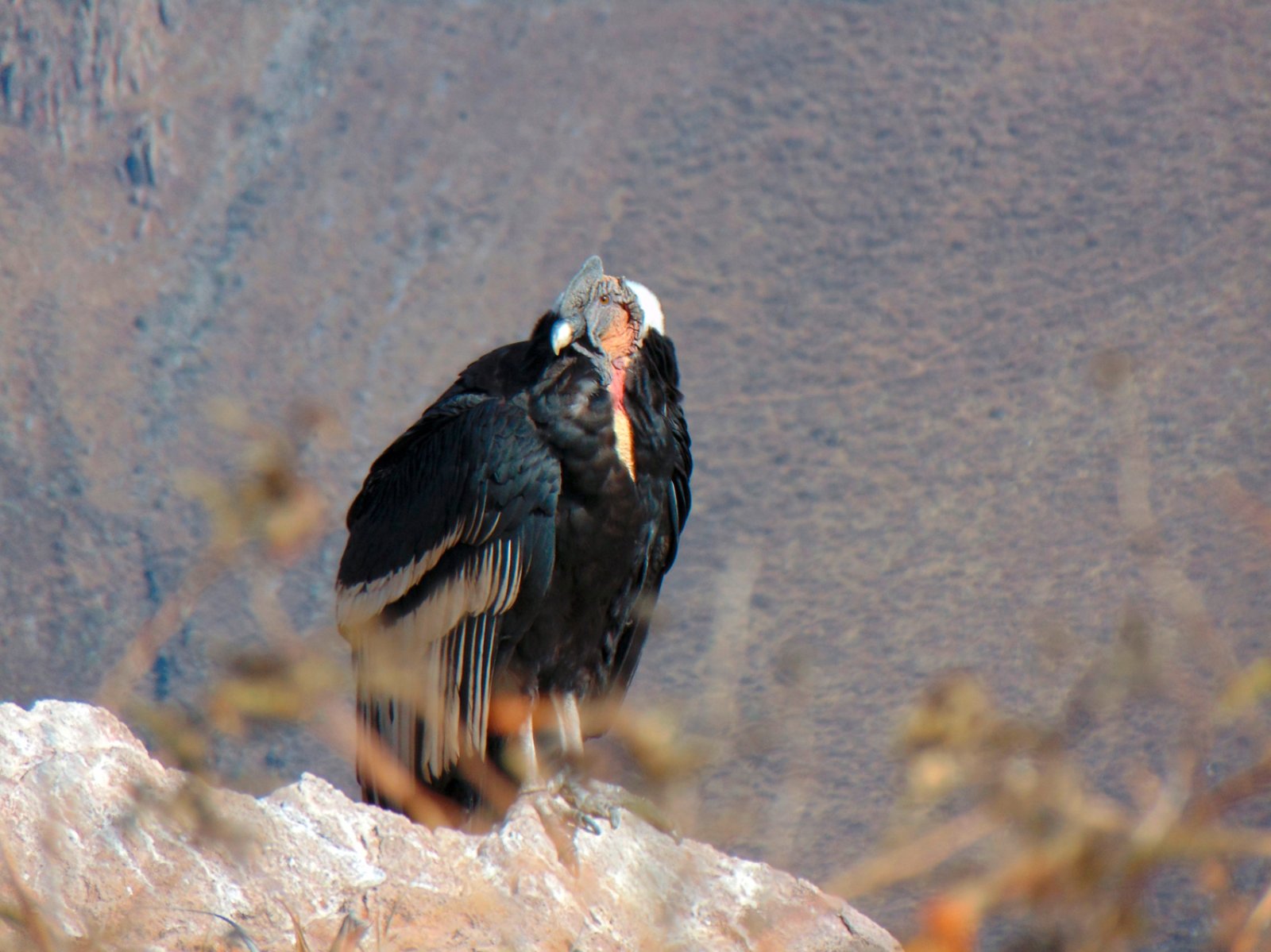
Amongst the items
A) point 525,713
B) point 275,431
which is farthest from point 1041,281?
point 275,431

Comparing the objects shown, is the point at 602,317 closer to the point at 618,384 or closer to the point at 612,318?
the point at 612,318

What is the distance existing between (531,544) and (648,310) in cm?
120

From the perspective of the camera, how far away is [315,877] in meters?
5.20

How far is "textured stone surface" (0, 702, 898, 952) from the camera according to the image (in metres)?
4.88

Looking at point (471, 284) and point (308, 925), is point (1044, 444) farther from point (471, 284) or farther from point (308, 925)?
point (308, 925)

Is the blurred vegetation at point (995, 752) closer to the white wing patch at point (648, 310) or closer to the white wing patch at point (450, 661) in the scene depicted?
the white wing patch at point (450, 661)

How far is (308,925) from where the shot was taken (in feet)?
16.4

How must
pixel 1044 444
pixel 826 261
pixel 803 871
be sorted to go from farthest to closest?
pixel 826 261
pixel 1044 444
pixel 803 871

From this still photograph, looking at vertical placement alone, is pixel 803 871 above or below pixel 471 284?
below

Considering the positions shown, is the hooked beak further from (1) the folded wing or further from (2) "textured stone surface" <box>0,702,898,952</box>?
(2) "textured stone surface" <box>0,702,898,952</box>

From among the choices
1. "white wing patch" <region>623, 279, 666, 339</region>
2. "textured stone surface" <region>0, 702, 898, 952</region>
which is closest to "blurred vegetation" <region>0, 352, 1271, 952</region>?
"textured stone surface" <region>0, 702, 898, 952</region>

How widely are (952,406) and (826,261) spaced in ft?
44.0

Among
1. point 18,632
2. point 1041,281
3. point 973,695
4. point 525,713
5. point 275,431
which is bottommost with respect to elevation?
point 973,695

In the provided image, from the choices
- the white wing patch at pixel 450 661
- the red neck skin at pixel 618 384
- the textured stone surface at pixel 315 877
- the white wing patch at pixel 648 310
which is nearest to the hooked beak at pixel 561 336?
the red neck skin at pixel 618 384
